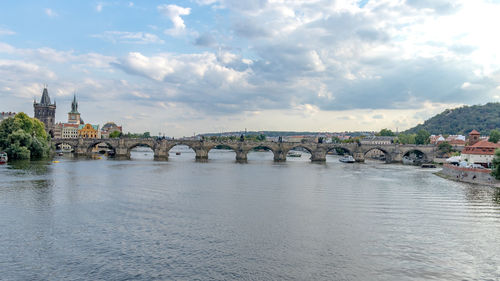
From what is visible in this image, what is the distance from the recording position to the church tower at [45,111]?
16275 centimetres

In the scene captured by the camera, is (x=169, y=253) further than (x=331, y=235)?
No

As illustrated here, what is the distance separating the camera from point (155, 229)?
2328 centimetres

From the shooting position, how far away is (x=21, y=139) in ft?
235

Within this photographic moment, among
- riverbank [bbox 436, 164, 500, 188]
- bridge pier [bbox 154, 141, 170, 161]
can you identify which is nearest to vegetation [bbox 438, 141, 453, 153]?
riverbank [bbox 436, 164, 500, 188]

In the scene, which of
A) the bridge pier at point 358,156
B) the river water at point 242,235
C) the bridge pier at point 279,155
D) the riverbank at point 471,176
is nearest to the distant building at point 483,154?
the riverbank at point 471,176

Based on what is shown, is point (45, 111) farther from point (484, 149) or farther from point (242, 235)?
point (242, 235)

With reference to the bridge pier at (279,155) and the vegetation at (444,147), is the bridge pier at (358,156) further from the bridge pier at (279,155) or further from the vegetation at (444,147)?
the vegetation at (444,147)

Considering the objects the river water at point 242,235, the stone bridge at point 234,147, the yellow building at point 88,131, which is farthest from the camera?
the yellow building at point 88,131

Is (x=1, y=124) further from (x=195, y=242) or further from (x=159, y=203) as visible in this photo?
(x=195, y=242)

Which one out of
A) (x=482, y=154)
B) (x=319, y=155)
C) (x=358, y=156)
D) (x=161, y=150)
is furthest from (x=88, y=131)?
(x=482, y=154)

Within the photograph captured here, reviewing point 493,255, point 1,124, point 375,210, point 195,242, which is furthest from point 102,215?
point 1,124

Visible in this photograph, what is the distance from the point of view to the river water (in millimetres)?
17062

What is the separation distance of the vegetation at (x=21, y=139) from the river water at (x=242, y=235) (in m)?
36.4

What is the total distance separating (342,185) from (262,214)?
20.9 m
